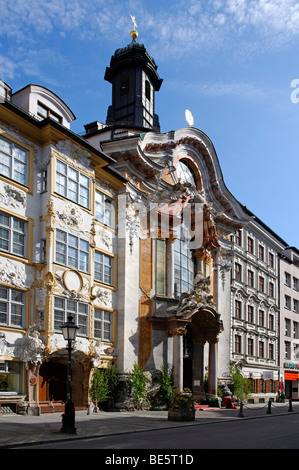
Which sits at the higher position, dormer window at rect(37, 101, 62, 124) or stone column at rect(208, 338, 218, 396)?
dormer window at rect(37, 101, 62, 124)

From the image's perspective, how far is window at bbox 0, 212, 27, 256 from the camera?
76.1 ft

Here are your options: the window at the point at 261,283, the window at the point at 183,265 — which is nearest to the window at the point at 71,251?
the window at the point at 183,265

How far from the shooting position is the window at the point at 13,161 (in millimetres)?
23578

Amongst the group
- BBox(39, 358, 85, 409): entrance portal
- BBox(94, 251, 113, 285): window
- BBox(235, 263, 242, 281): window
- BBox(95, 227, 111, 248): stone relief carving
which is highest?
BBox(95, 227, 111, 248): stone relief carving

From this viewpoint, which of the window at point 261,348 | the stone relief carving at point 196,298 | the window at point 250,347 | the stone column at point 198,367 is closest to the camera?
the stone relief carving at point 196,298

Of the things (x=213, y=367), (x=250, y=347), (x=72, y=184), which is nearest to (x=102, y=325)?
(x=72, y=184)

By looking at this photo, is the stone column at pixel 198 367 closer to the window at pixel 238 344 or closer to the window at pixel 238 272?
the window at pixel 238 344

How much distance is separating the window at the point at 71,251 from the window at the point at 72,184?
1.92 m

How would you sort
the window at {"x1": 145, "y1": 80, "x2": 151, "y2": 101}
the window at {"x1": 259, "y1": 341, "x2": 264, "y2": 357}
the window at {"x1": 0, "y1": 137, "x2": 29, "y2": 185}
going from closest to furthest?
1. the window at {"x1": 0, "y1": 137, "x2": 29, "y2": 185}
2. the window at {"x1": 145, "y1": 80, "x2": 151, "y2": 101}
3. the window at {"x1": 259, "y1": 341, "x2": 264, "y2": 357}

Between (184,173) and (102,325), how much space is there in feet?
45.6

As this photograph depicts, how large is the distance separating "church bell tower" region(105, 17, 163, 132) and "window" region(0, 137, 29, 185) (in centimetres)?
1582

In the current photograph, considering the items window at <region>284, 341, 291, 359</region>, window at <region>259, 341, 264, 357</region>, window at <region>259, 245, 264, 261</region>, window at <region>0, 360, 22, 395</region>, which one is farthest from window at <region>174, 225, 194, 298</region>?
window at <region>284, 341, 291, 359</region>

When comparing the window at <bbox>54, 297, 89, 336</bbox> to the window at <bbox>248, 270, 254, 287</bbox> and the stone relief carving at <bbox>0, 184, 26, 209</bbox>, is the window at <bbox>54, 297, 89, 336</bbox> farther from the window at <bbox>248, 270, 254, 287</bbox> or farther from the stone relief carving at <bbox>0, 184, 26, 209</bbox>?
the window at <bbox>248, 270, 254, 287</bbox>

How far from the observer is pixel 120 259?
101 feet
